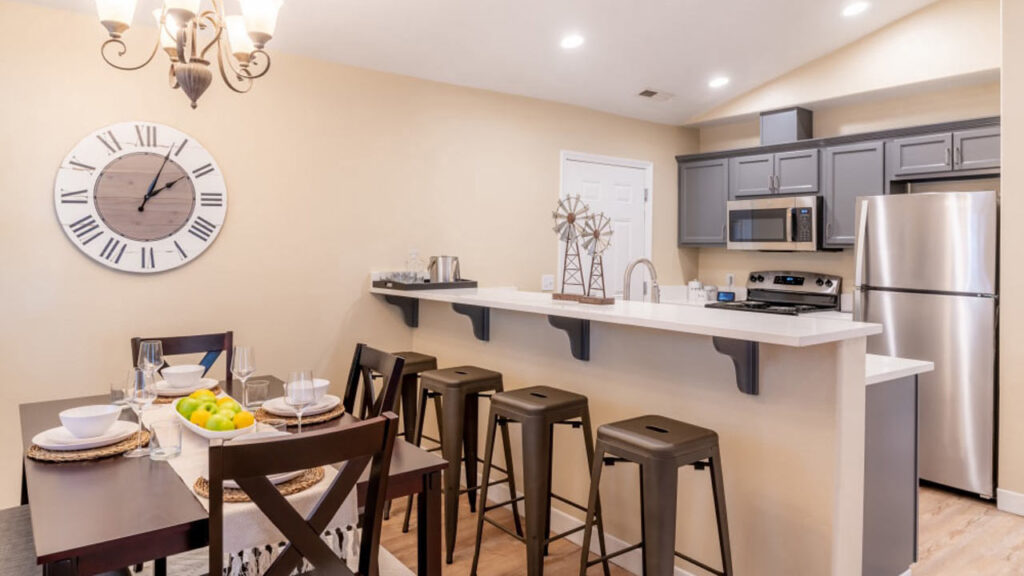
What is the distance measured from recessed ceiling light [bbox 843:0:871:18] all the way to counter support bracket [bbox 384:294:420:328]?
3.14 m

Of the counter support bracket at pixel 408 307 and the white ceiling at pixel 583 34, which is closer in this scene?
the white ceiling at pixel 583 34

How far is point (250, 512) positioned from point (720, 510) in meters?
1.45

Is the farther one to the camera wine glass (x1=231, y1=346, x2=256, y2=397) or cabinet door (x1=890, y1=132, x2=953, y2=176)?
cabinet door (x1=890, y1=132, x2=953, y2=176)

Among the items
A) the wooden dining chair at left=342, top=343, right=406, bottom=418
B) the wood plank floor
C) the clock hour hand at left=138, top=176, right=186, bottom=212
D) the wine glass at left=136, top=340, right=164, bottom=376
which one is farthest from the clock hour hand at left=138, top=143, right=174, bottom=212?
the wood plank floor

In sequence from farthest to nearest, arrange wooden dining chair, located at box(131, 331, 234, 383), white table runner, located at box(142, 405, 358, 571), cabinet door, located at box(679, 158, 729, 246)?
1. cabinet door, located at box(679, 158, 729, 246)
2. wooden dining chair, located at box(131, 331, 234, 383)
3. white table runner, located at box(142, 405, 358, 571)

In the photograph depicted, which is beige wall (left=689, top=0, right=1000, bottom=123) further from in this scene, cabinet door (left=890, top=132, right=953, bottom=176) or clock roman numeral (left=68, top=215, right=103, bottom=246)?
clock roman numeral (left=68, top=215, right=103, bottom=246)

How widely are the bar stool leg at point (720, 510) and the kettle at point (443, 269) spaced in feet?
7.01

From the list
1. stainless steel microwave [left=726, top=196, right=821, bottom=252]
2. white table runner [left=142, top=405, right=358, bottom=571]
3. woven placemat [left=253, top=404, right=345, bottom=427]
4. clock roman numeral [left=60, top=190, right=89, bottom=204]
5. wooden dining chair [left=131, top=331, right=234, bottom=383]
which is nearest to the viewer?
white table runner [left=142, top=405, right=358, bottom=571]

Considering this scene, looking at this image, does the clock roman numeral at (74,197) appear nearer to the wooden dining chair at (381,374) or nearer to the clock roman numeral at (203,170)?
the clock roman numeral at (203,170)

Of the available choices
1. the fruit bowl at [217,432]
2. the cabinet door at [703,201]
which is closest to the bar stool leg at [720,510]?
the fruit bowl at [217,432]

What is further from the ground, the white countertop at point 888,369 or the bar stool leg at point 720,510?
the white countertop at point 888,369

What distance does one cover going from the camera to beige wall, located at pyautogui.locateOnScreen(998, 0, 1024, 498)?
3291 mm

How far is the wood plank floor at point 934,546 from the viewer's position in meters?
2.75

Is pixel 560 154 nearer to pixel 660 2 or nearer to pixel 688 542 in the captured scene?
pixel 660 2
